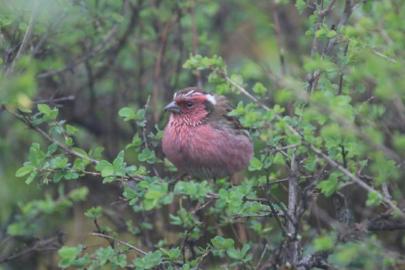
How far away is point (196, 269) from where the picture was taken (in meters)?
4.82

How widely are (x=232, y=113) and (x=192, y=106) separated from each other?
2047mm

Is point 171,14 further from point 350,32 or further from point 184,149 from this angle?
point 350,32

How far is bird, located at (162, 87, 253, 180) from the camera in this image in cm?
611

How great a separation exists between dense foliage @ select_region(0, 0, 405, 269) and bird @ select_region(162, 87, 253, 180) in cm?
16

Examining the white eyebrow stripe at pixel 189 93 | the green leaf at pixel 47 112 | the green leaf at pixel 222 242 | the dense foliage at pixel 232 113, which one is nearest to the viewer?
the dense foliage at pixel 232 113

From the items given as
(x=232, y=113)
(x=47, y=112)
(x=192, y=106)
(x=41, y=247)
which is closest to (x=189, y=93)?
(x=192, y=106)

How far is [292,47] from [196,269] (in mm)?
5485

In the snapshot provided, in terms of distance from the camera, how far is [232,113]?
453 cm

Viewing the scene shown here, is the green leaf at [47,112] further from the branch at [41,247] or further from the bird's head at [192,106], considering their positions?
the bird's head at [192,106]

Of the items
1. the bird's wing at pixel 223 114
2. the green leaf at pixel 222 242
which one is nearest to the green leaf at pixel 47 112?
the green leaf at pixel 222 242

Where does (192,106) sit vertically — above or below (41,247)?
above

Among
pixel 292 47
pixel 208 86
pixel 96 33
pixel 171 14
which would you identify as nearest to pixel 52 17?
pixel 96 33

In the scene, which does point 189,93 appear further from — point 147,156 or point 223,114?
point 147,156

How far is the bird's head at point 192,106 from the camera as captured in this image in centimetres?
648
